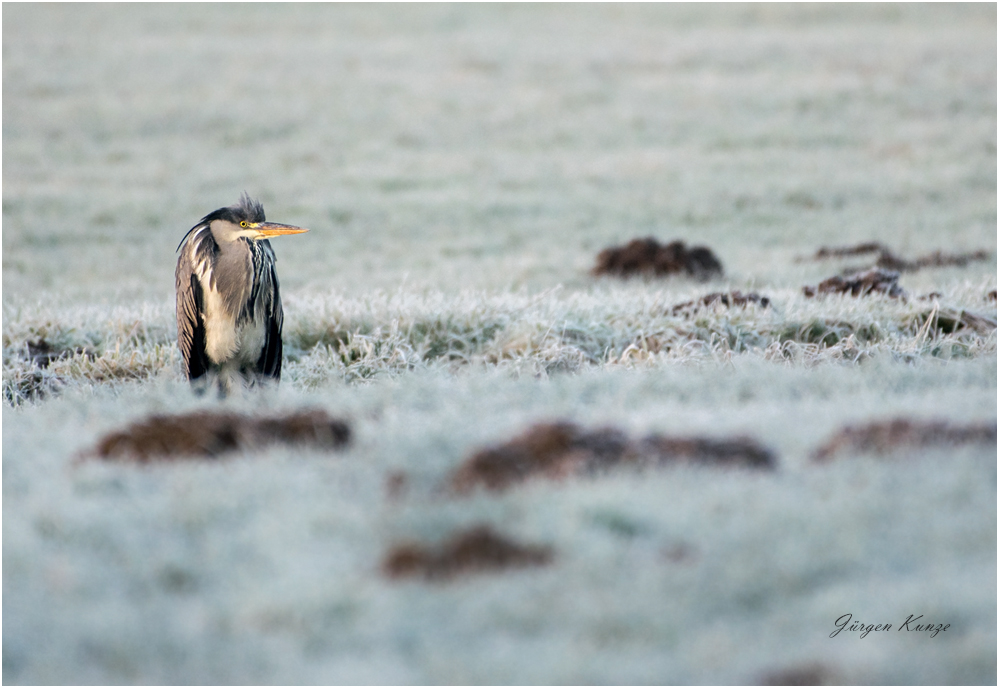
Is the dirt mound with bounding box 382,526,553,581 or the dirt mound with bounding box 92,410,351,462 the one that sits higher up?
the dirt mound with bounding box 92,410,351,462

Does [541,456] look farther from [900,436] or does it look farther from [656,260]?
[656,260]

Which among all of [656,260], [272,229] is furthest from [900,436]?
[656,260]

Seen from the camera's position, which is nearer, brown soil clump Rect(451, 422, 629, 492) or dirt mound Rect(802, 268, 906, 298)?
brown soil clump Rect(451, 422, 629, 492)

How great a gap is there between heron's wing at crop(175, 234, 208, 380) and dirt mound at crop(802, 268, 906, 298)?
17.0 feet

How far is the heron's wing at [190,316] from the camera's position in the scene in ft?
19.0

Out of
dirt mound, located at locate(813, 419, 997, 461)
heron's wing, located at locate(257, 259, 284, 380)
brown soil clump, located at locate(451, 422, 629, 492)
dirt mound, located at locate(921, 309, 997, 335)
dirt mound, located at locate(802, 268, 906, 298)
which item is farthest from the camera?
dirt mound, located at locate(802, 268, 906, 298)

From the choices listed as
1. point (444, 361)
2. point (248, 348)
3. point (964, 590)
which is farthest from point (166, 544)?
point (444, 361)

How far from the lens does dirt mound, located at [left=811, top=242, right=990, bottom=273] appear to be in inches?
459

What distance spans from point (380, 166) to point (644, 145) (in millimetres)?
5120

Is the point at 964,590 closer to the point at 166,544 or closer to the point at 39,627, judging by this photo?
the point at 166,544

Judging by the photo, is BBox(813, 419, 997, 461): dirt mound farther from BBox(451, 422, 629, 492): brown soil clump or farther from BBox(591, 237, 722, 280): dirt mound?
BBox(591, 237, 722, 280): dirt mound

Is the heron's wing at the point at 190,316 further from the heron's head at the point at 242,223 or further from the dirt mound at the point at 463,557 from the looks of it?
the dirt mound at the point at 463,557
